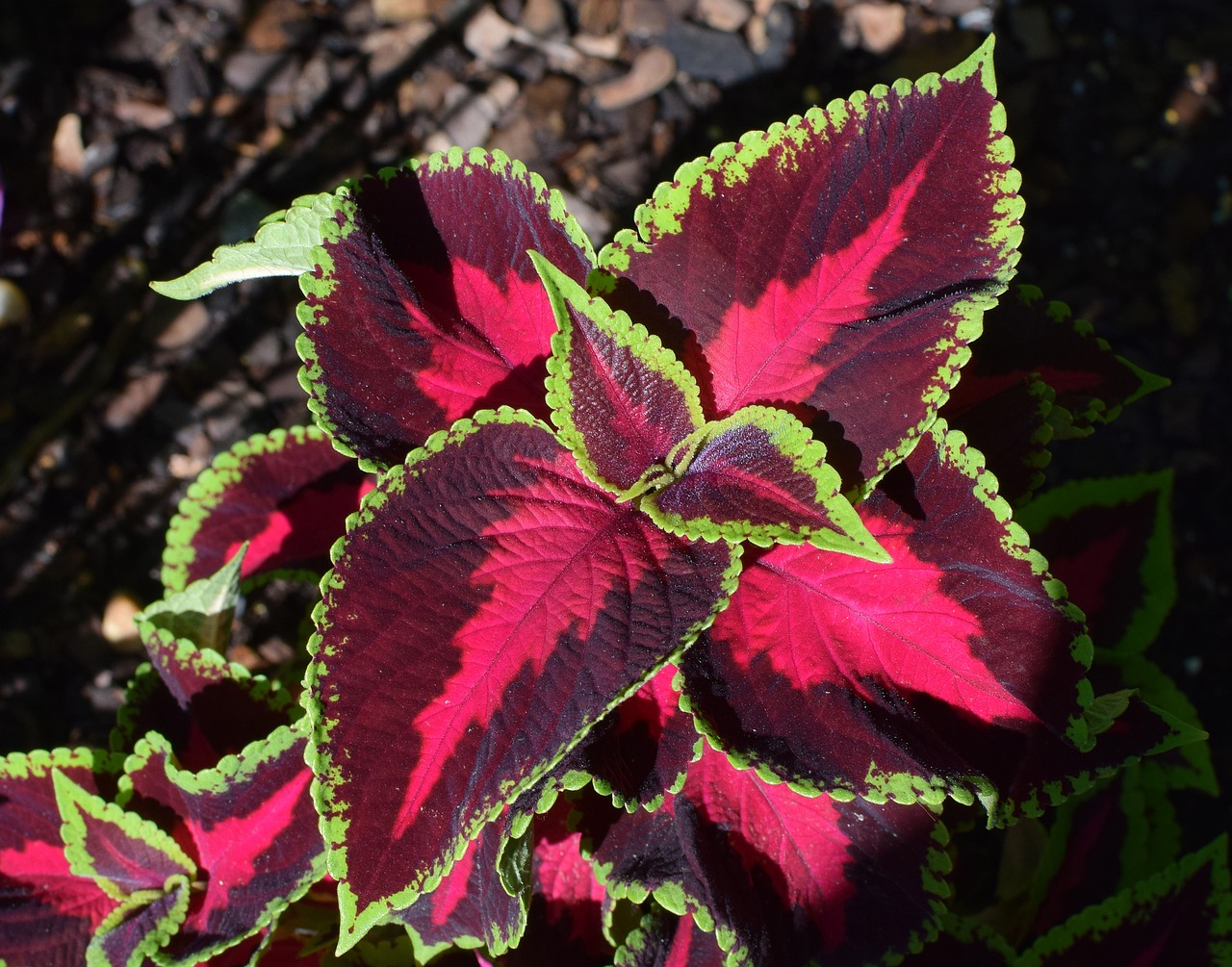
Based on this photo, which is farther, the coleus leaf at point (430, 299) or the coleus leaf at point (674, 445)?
the coleus leaf at point (430, 299)

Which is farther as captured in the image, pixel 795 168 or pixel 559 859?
pixel 559 859

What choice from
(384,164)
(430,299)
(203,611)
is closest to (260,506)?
(203,611)

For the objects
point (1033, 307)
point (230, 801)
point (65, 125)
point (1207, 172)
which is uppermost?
point (65, 125)

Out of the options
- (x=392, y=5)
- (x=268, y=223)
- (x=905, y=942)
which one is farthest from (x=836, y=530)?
(x=392, y=5)

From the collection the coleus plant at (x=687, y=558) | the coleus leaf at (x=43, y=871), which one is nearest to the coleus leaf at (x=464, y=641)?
the coleus plant at (x=687, y=558)

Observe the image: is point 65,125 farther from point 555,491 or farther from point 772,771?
point 772,771

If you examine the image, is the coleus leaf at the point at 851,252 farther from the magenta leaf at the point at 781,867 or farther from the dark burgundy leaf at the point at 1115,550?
the dark burgundy leaf at the point at 1115,550

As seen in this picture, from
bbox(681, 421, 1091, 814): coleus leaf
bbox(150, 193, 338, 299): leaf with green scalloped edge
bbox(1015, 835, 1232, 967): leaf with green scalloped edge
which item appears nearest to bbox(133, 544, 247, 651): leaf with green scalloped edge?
bbox(150, 193, 338, 299): leaf with green scalloped edge
